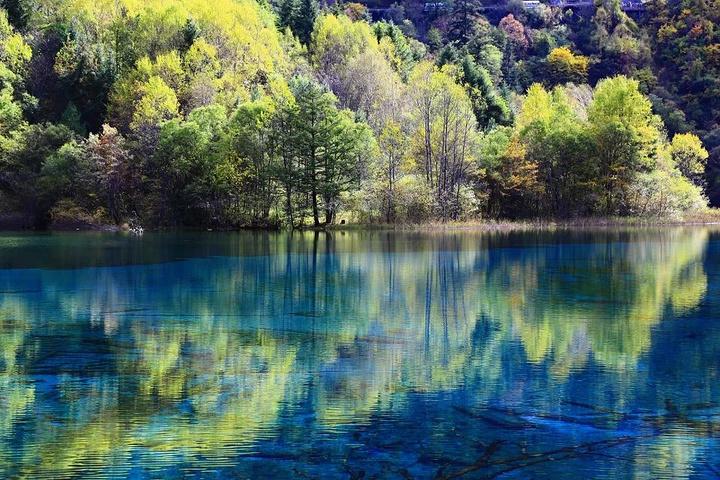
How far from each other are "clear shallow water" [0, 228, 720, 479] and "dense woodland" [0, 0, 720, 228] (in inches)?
1183

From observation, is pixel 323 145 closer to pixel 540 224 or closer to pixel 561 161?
pixel 540 224

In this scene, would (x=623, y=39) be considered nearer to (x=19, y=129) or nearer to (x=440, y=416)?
(x=19, y=129)

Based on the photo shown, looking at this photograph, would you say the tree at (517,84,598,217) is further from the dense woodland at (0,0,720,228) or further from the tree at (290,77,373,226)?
the tree at (290,77,373,226)

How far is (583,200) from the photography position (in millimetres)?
62000

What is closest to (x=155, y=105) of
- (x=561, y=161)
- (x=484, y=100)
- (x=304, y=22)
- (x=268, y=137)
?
(x=268, y=137)

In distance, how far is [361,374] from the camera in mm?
12930

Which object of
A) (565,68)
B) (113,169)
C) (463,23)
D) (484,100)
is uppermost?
(463,23)

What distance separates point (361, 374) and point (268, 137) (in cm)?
4556

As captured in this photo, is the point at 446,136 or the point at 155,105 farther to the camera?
the point at 155,105

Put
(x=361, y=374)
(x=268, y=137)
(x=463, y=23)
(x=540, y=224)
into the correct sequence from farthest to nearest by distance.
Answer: (x=463, y=23)
(x=540, y=224)
(x=268, y=137)
(x=361, y=374)

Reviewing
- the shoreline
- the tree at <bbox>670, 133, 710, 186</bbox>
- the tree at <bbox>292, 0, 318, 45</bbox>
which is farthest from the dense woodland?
the tree at <bbox>292, 0, 318, 45</bbox>

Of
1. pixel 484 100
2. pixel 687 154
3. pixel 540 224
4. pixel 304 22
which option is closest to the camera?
pixel 540 224

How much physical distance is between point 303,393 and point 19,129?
57.7 meters

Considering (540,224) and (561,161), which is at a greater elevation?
(561,161)
